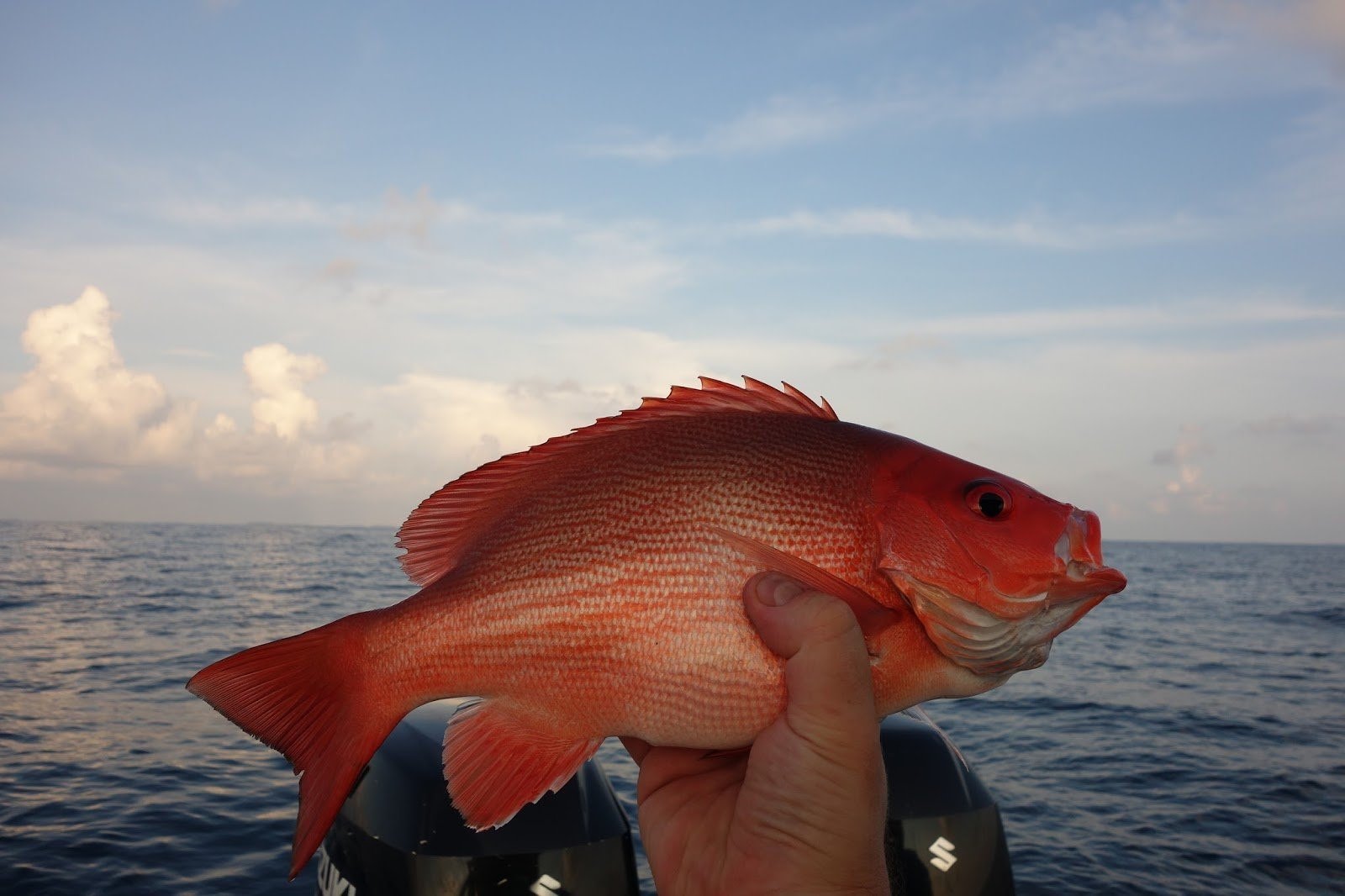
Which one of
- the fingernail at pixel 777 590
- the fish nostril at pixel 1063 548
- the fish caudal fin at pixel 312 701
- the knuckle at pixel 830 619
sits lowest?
the fish caudal fin at pixel 312 701

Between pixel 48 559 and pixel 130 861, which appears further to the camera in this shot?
pixel 48 559

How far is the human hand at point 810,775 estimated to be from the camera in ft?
7.20

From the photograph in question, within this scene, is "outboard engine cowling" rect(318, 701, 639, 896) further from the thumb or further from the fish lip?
the fish lip

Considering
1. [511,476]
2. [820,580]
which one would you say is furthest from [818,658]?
[511,476]

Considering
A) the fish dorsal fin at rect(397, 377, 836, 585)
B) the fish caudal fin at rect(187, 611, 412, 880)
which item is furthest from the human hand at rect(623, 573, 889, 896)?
the fish caudal fin at rect(187, 611, 412, 880)

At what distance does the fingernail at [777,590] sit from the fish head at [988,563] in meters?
0.26

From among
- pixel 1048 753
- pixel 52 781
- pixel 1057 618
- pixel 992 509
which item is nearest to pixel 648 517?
pixel 992 509

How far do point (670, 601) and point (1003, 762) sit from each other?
12.4 metres

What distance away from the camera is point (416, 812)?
4.18 metres

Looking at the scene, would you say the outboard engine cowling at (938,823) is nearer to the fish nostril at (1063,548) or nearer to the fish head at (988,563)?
the fish head at (988,563)

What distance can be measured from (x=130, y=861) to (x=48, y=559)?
47.2 metres

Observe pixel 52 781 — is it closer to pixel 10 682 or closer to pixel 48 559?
pixel 10 682

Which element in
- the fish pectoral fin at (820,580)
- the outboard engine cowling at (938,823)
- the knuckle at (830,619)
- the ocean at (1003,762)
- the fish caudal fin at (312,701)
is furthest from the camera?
the ocean at (1003,762)

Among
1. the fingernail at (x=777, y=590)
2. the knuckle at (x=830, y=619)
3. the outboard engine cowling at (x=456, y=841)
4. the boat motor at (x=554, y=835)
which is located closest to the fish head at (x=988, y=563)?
the knuckle at (x=830, y=619)
